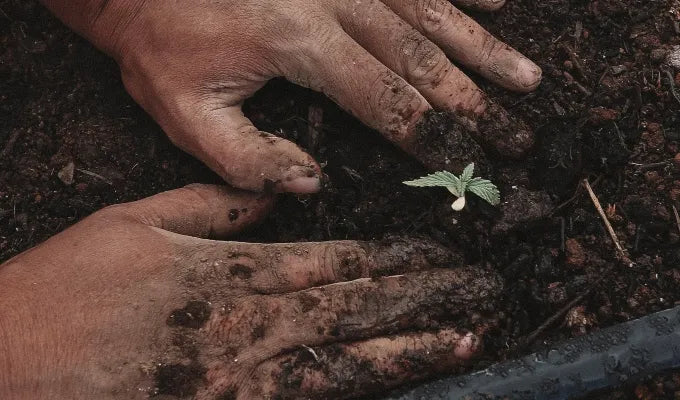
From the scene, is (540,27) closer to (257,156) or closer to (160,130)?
(257,156)

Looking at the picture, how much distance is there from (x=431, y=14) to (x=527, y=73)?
438 millimetres

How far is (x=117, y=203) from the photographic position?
2.48 m

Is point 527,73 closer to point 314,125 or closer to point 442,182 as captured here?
point 442,182

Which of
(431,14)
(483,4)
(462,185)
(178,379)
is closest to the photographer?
(178,379)

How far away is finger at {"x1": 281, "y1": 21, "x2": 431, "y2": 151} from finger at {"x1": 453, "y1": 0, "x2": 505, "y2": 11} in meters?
0.53

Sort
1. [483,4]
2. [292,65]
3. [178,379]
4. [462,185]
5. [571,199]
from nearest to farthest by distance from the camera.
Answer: [178,379] → [462,185] → [571,199] → [292,65] → [483,4]

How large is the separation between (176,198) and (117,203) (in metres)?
0.35

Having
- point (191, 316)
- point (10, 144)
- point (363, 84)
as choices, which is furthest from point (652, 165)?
point (10, 144)

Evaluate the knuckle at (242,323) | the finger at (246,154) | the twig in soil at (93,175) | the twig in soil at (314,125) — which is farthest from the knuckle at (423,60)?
the twig in soil at (93,175)

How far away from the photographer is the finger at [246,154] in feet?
7.07

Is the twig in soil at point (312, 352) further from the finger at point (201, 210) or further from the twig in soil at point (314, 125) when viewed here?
the twig in soil at point (314, 125)

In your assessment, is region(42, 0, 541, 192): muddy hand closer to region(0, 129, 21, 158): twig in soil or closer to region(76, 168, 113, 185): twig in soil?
region(76, 168, 113, 185): twig in soil

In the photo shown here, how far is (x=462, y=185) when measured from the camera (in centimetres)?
210

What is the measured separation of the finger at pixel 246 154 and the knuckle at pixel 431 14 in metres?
0.75
